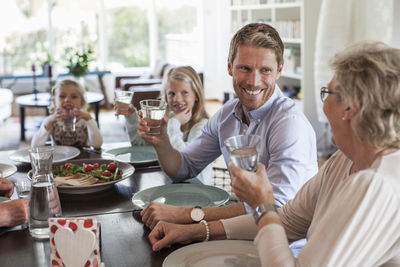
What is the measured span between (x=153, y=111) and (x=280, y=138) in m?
0.53

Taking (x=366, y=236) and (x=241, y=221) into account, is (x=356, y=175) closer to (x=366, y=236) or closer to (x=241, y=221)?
(x=366, y=236)

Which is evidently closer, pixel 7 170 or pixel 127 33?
pixel 7 170

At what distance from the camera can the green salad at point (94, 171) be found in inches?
83.9

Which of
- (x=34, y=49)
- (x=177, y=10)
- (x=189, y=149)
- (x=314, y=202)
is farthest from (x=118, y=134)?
(x=314, y=202)

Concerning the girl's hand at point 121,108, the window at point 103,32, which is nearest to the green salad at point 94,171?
the girl's hand at point 121,108

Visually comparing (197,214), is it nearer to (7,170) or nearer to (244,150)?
(244,150)

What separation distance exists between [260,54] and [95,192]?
0.85 m

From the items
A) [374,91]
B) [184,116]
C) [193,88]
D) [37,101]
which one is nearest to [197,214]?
[374,91]

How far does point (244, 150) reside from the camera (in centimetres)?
138

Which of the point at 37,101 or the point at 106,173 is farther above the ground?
the point at 106,173

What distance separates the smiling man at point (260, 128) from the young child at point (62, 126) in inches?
41.4

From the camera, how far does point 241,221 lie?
5.49 feet

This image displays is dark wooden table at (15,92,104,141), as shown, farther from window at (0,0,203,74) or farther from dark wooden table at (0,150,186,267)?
dark wooden table at (0,150,186,267)

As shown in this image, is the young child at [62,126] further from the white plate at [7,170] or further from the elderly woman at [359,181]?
the elderly woman at [359,181]
